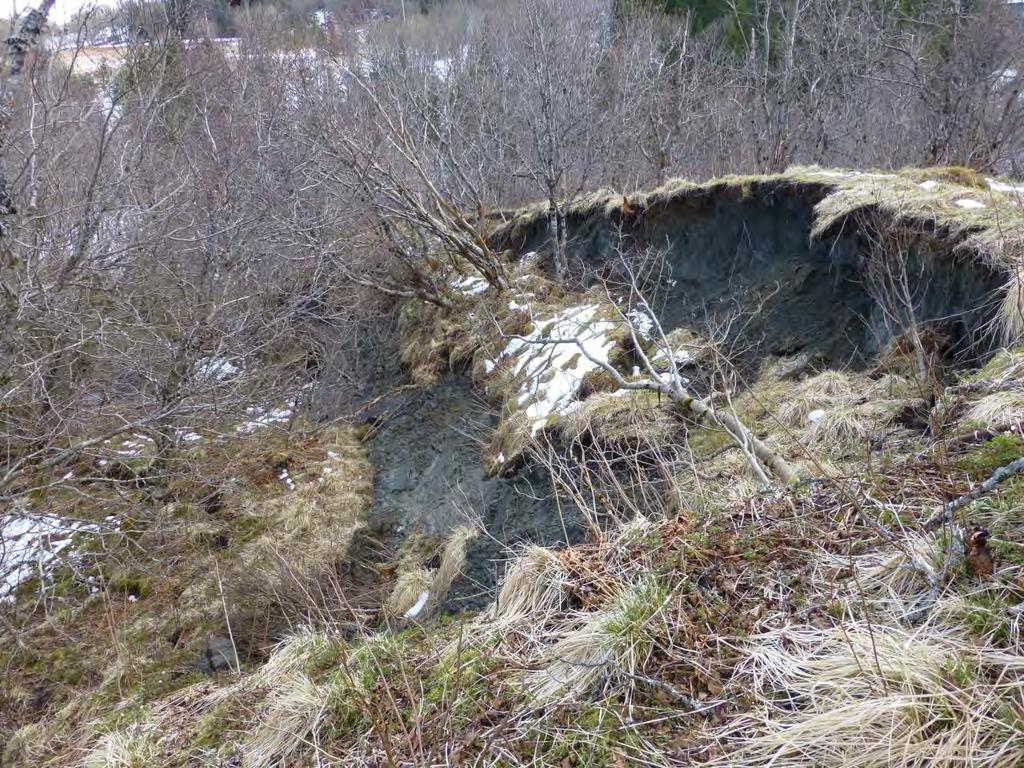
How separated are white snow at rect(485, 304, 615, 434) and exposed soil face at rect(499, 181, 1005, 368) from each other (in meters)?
0.81

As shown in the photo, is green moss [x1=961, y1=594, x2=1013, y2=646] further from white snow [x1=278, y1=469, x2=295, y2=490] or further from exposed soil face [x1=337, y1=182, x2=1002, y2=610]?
white snow [x1=278, y1=469, x2=295, y2=490]


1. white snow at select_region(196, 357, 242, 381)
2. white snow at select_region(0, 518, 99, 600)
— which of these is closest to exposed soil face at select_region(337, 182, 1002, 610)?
white snow at select_region(196, 357, 242, 381)

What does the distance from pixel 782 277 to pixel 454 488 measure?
13.3ft

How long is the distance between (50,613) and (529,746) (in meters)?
6.33

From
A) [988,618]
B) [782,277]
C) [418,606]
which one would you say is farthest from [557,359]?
[988,618]

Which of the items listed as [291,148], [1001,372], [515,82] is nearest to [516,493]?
[1001,372]

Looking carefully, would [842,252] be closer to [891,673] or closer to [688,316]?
[688,316]

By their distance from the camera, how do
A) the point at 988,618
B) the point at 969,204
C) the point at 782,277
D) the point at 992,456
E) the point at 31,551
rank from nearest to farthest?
the point at 988,618
the point at 992,456
the point at 969,204
the point at 782,277
the point at 31,551

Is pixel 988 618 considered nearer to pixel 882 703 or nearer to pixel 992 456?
pixel 882 703

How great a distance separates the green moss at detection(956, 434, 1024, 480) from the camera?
2.47m

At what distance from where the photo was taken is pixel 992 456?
8.29 ft

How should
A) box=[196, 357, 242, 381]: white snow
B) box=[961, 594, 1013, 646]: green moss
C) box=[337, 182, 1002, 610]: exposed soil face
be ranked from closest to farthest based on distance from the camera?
box=[961, 594, 1013, 646]: green moss, box=[337, 182, 1002, 610]: exposed soil face, box=[196, 357, 242, 381]: white snow

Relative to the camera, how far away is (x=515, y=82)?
40.5 ft

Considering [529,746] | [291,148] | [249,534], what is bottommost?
[249,534]
